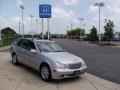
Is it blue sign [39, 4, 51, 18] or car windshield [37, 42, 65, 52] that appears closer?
car windshield [37, 42, 65, 52]

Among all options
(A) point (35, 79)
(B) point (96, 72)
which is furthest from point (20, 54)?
(B) point (96, 72)

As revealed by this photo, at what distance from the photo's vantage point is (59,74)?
375 inches

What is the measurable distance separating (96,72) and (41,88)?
4237 mm

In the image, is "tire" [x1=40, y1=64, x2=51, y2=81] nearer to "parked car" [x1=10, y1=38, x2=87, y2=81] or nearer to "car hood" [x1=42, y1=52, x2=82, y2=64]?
"parked car" [x1=10, y1=38, x2=87, y2=81]

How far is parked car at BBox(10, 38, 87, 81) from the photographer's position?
962 centimetres

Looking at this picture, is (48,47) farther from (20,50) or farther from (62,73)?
(62,73)

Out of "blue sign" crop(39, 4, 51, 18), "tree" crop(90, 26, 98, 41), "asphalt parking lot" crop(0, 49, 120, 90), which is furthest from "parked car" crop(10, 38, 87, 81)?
"tree" crop(90, 26, 98, 41)

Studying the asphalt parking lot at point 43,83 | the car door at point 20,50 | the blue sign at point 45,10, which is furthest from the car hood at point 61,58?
the blue sign at point 45,10

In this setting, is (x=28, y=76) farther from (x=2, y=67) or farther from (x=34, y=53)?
A: (x=2, y=67)

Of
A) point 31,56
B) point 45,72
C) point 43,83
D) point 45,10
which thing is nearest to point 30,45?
point 31,56

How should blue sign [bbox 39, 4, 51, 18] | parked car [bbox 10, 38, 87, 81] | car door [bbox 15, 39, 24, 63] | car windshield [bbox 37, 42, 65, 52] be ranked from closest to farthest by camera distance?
parked car [bbox 10, 38, 87, 81]
car windshield [bbox 37, 42, 65, 52]
car door [bbox 15, 39, 24, 63]
blue sign [bbox 39, 4, 51, 18]

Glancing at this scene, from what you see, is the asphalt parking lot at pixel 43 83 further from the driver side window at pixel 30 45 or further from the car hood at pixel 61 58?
the driver side window at pixel 30 45

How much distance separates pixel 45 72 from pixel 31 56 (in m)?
1.60

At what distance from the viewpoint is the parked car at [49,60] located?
9.62 metres
